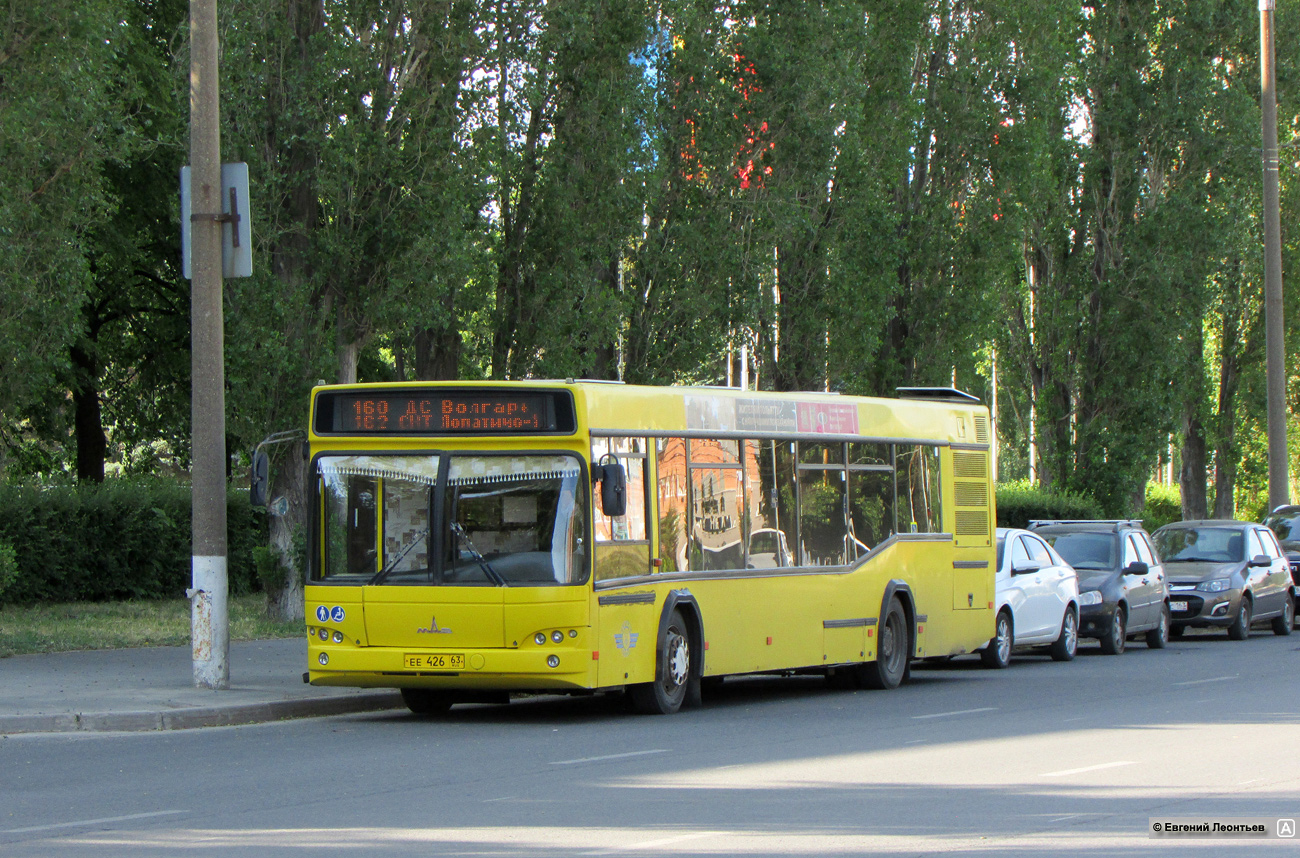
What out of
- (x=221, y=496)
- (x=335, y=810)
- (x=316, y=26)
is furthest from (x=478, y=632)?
(x=316, y=26)

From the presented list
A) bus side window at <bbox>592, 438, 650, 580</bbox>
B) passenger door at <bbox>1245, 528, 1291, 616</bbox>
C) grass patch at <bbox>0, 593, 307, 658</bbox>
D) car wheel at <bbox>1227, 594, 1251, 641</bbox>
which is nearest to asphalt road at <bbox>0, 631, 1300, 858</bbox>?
bus side window at <bbox>592, 438, 650, 580</bbox>

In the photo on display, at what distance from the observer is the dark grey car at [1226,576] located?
26125mm

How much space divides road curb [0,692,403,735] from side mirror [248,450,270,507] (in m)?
1.74

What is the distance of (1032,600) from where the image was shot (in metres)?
21.6

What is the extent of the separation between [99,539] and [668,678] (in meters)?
17.9

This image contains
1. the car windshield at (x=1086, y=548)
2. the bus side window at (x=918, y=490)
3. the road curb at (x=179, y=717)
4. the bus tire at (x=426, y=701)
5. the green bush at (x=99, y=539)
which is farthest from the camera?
the green bush at (x=99, y=539)

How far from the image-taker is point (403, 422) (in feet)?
45.4

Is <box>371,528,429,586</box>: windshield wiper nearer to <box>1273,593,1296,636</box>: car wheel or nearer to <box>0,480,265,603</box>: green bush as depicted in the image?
<box>0,480,265,603</box>: green bush

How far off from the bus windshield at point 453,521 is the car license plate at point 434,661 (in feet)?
1.89

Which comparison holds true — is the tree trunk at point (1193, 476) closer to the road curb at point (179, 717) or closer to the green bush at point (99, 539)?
the green bush at point (99, 539)

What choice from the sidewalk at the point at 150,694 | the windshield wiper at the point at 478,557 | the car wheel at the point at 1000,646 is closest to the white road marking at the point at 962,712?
the windshield wiper at the point at 478,557

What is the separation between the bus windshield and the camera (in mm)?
13422

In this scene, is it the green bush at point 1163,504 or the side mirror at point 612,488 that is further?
the green bush at point 1163,504

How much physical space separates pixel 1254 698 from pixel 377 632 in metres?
8.27
